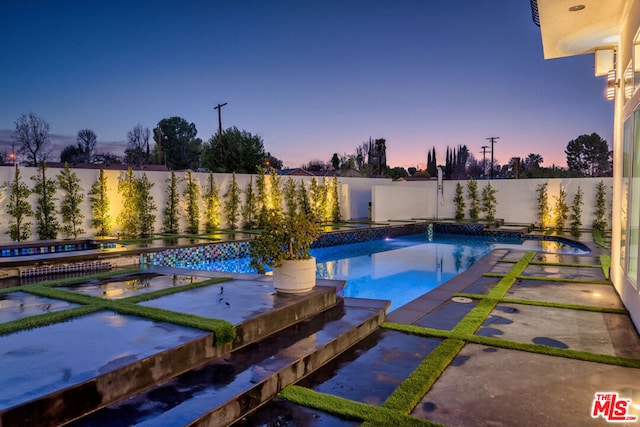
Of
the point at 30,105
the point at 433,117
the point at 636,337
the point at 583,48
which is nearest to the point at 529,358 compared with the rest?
the point at 636,337

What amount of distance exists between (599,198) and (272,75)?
1503 centimetres

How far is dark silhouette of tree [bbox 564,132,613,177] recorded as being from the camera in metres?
38.6

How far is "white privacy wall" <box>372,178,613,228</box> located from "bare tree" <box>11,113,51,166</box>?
23.9 meters

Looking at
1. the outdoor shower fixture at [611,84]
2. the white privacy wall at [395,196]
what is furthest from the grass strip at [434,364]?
the white privacy wall at [395,196]

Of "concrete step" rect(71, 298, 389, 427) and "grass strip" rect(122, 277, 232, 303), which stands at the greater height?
"grass strip" rect(122, 277, 232, 303)

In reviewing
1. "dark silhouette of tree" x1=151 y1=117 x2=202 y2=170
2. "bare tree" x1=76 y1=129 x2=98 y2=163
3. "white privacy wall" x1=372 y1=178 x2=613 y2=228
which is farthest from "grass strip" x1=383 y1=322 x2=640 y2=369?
"dark silhouette of tree" x1=151 y1=117 x2=202 y2=170

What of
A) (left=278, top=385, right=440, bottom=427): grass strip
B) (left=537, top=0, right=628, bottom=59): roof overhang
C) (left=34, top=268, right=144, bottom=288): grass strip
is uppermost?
(left=537, top=0, right=628, bottom=59): roof overhang

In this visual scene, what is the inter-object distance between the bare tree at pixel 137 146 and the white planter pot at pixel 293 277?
146 feet

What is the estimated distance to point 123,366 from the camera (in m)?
2.63

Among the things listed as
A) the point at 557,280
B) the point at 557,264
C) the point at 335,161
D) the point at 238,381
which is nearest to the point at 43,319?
the point at 238,381

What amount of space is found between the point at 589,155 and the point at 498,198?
2707cm

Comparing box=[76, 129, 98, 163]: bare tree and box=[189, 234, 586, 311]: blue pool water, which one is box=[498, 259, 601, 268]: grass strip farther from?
box=[76, 129, 98, 163]: bare tree

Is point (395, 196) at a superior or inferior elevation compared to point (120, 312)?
superior

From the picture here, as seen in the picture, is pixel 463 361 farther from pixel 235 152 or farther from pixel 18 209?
pixel 235 152
